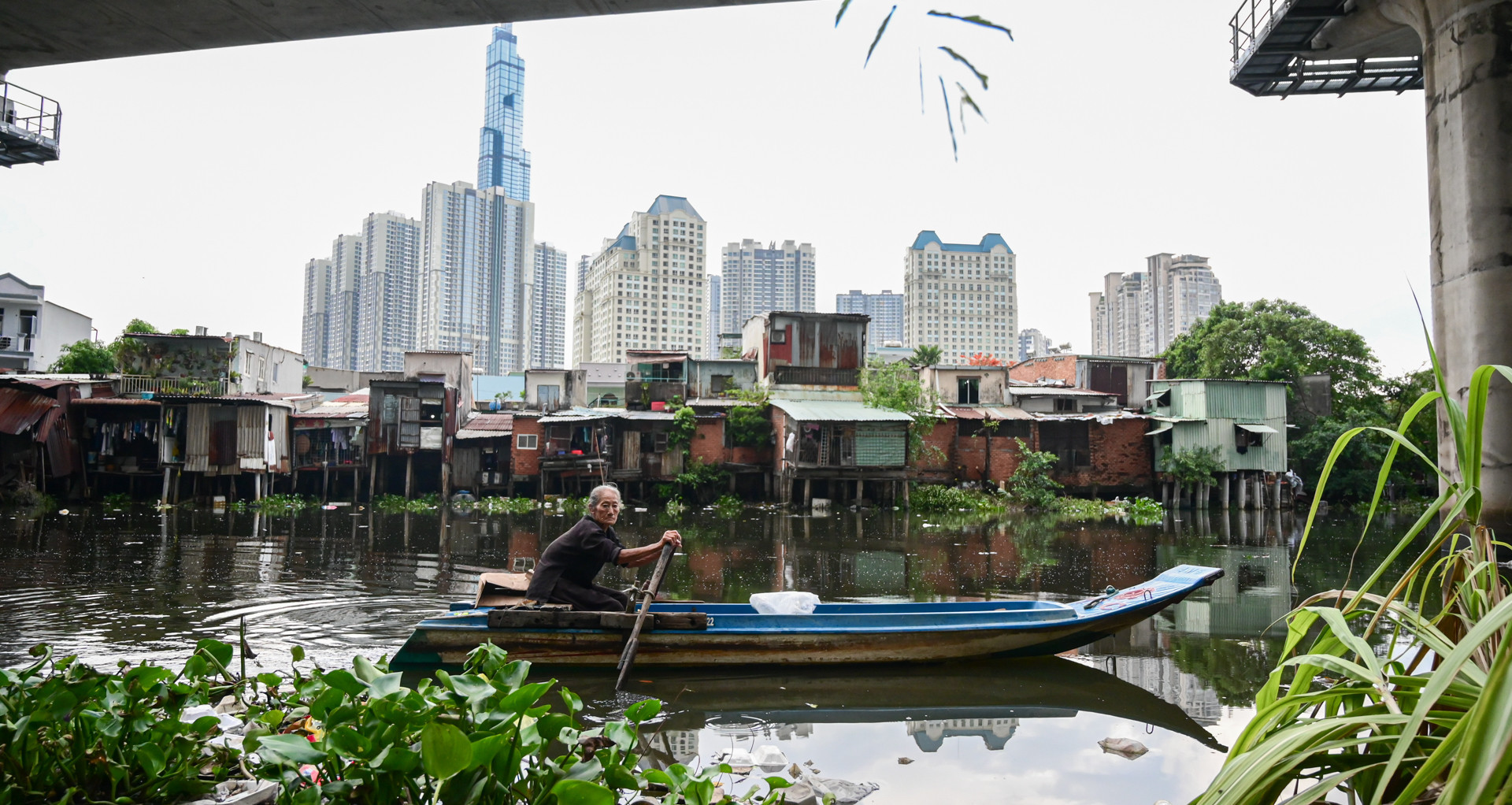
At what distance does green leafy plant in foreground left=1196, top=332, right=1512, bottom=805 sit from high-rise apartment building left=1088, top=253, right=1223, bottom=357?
220 feet

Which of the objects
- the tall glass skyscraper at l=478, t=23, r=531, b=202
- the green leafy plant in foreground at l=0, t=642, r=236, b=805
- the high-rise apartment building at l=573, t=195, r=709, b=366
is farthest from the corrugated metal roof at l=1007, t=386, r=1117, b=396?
the tall glass skyscraper at l=478, t=23, r=531, b=202

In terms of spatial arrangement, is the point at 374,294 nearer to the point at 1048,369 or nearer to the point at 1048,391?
the point at 1048,369

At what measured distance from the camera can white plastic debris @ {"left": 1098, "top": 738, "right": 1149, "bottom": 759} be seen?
5055 millimetres

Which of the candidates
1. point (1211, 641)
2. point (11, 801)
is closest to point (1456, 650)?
point (11, 801)

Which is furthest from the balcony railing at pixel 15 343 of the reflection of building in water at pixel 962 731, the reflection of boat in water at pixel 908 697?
the reflection of building in water at pixel 962 731

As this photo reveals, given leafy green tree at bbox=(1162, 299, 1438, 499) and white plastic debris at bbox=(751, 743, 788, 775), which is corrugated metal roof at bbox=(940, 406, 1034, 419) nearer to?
leafy green tree at bbox=(1162, 299, 1438, 499)

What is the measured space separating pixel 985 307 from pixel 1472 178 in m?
67.1

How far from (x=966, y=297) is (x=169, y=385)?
5941 cm

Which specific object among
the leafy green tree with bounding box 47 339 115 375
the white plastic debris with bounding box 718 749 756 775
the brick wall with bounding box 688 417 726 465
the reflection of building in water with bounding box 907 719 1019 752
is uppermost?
the leafy green tree with bounding box 47 339 115 375

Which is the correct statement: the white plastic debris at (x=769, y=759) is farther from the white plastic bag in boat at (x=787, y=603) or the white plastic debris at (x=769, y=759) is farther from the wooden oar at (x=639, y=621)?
the white plastic bag in boat at (x=787, y=603)

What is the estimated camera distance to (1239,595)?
10.5m

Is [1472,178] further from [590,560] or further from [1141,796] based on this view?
[590,560]

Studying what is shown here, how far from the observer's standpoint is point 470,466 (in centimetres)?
2814

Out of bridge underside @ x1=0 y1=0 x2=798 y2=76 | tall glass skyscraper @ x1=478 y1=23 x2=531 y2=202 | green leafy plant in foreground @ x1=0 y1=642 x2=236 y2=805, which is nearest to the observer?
green leafy plant in foreground @ x1=0 y1=642 x2=236 y2=805
